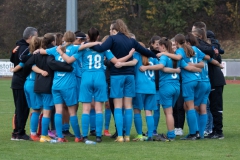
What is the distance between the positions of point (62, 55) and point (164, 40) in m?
1.82

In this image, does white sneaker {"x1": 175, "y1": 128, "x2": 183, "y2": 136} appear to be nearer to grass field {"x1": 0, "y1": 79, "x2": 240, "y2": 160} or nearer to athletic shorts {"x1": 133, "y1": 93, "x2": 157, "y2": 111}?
grass field {"x1": 0, "y1": 79, "x2": 240, "y2": 160}

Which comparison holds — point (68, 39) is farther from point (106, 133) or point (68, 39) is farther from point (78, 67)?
point (106, 133)

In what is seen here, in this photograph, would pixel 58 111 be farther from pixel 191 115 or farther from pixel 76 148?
pixel 191 115

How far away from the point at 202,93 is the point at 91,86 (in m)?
2.06

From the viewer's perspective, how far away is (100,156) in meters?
8.97

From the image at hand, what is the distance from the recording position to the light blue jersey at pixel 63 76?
1047 centimetres

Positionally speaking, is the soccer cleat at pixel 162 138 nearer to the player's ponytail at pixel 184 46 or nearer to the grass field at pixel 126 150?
the grass field at pixel 126 150

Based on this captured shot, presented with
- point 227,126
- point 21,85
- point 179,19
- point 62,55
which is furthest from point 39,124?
point 179,19

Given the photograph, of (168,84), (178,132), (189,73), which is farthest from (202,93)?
(178,132)

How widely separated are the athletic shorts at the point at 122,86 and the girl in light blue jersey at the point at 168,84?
1.14 feet

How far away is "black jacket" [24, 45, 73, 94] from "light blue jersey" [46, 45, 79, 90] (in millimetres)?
88

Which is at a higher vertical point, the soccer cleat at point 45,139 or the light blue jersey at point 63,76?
the light blue jersey at point 63,76

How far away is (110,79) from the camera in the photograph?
1081cm

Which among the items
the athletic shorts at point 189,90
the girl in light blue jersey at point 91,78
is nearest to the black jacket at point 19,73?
the girl in light blue jersey at point 91,78
